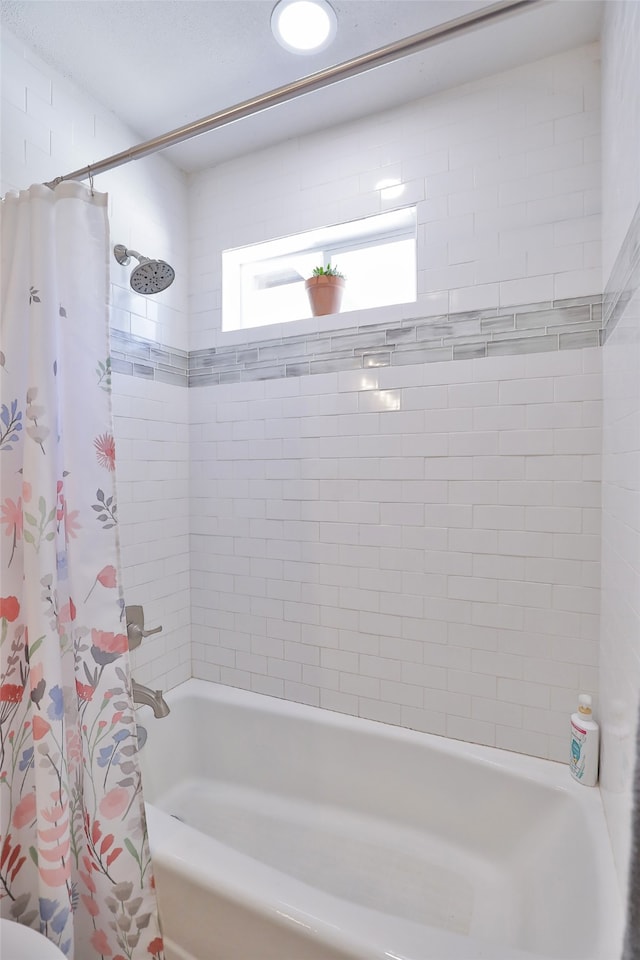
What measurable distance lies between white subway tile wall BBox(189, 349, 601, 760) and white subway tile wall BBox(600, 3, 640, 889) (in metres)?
0.14

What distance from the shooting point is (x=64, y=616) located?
3.59 feet

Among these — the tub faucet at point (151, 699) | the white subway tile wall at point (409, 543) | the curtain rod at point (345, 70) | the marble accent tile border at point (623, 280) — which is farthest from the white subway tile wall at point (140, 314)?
the marble accent tile border at point (623, 280)

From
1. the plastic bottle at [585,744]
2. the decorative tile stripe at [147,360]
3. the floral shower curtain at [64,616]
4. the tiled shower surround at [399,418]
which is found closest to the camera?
the floral shower curtain at [64,616]

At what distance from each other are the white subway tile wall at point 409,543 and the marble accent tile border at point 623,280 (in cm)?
18

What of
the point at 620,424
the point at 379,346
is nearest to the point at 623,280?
the point at 620,424

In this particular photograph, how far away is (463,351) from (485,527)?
0.58 metres

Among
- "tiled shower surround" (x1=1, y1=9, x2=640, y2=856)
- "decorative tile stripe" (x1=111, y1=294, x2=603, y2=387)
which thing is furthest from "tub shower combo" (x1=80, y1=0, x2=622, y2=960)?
"decorative tile stripe" (x1=111, y1=294, x2=603, y2=387)

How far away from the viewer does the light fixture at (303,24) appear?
133cm

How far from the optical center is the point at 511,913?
128 cm

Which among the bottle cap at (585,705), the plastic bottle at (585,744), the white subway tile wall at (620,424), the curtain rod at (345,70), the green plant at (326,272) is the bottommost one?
the plastic bottle at (585,744)

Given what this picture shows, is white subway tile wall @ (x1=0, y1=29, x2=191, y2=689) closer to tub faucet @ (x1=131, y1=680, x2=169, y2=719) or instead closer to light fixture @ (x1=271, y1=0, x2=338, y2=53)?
tub faucet @ (x1=131, y1=680, x2=169, y2=719)

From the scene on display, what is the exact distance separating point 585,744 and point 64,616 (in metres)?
1.40

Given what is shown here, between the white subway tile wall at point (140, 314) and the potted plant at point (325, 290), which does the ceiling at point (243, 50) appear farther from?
the potted plant at point (325, 290)

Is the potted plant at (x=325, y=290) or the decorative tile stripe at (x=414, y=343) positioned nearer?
the decorative tile stripe at (x=414, y=343)
